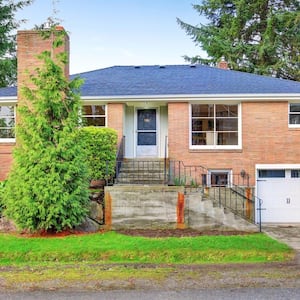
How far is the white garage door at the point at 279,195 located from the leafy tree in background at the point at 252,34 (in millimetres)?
15967

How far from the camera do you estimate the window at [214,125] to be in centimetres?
1631

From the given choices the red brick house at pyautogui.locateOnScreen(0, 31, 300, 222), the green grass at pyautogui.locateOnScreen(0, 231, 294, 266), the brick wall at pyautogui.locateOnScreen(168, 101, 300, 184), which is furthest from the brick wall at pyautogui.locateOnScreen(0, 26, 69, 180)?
the brick wall at pyautogui.locateOnScreen(168, 101, 300, 184)

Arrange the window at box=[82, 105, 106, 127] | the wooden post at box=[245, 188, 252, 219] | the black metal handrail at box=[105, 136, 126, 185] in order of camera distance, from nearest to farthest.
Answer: the black metal handrail at box=[105, 136, 126, 185]
the wooden post at box=[245, 188, 252, 219]
the window at box=[82, 105, 106, 127]

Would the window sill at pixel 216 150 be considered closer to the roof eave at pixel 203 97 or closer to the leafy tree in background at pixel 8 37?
the roof eave at pixel 203 97

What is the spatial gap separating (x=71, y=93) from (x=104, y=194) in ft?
10.5

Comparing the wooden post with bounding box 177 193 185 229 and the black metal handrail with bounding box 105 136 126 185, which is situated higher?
the black metal handrail with bounding box 105 136 126 185

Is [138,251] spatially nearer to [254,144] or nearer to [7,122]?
[254,144]

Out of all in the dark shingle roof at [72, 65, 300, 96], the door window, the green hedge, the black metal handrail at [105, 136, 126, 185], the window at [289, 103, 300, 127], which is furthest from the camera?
the door window

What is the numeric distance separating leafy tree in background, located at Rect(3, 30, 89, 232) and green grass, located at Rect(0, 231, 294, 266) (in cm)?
77

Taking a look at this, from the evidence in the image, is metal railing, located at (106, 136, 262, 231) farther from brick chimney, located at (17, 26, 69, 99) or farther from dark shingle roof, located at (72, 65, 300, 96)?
brick chimney, located at (17, 26, 69, 99)

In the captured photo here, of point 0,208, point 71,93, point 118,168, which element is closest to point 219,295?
point 71,93

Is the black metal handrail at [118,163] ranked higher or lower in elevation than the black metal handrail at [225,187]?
higher

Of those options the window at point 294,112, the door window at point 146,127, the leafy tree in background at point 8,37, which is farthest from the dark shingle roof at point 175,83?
the leafy tree in background at point 8,37

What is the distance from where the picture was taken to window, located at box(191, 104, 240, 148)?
16.3 metres
